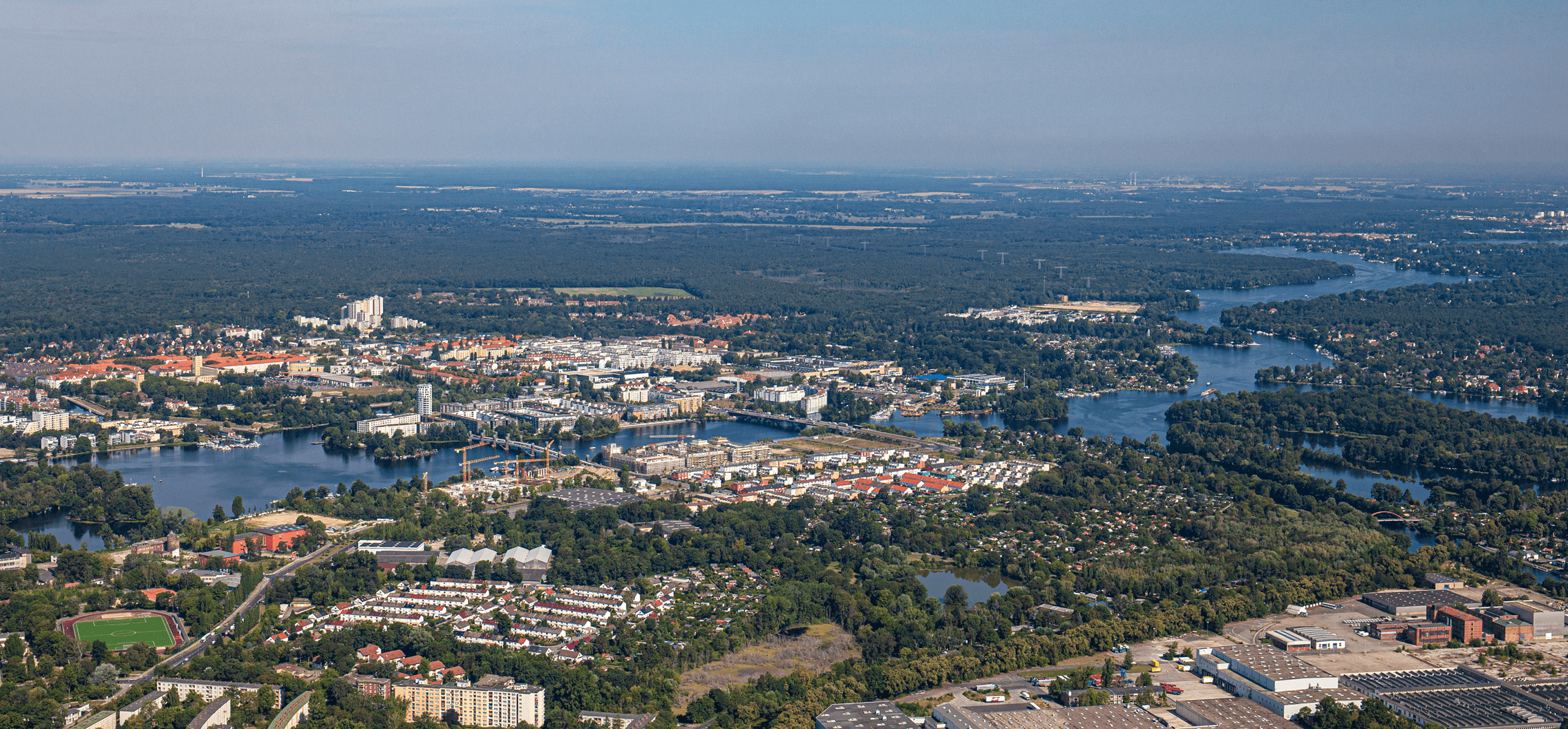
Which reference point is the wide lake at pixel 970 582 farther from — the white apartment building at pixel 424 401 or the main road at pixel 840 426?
the white apartment building at pixel 424 401

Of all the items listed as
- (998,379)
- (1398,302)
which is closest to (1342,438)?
(998,379)

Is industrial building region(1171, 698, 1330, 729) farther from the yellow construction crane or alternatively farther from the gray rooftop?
the yellow construction crane

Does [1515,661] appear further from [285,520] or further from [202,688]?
[285,520]

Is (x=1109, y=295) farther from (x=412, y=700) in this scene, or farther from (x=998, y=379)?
(x=412, y=700)

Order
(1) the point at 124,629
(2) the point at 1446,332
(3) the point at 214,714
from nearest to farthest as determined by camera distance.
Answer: (3) the point at 214,714 → (1) the point at 124,629 → (2) the point at 1446,332

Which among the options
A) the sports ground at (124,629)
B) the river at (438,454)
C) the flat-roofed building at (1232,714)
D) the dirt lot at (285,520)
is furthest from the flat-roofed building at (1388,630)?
the dirt lot at (285,520)

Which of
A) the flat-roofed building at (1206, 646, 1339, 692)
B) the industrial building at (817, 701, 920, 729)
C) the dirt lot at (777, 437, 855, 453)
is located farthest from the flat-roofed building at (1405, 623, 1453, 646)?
the dirt lot at (777, 437, 855, 453)

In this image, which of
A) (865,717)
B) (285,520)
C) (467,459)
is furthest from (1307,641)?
(467,459)
